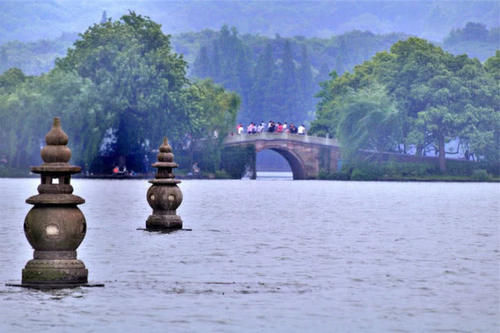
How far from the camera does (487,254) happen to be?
90.8ft

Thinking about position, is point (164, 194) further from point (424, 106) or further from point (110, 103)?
point (424, 106)

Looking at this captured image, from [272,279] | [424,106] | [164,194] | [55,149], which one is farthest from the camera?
[424,106]

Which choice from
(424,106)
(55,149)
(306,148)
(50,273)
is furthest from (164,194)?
(306,148)

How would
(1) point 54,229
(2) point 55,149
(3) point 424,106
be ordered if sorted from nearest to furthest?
1. (1) point 54,229
2. (2) point 55,149
3. (3) point 424,106

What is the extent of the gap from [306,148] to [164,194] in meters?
93.1

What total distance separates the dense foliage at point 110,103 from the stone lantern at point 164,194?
6512 centimetres

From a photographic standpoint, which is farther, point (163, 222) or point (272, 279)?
point (163, 222)

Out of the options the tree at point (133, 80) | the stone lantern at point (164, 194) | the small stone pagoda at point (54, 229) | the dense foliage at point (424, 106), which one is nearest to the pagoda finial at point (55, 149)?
the small stone pagoda at point (54, 229)

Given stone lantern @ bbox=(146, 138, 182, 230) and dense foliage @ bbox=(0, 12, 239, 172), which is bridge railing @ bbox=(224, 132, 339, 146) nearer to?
dense foliage @ bbox=(0, 12, 239, 172)

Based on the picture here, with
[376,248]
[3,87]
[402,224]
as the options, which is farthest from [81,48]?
[376,248]

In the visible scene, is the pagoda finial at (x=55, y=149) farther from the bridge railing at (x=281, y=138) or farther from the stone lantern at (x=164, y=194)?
the bridge railing at (x=281, y=138)

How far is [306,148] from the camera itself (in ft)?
415

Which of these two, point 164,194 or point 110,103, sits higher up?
point 110,103

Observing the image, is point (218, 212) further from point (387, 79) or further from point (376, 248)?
point (387, 79)
